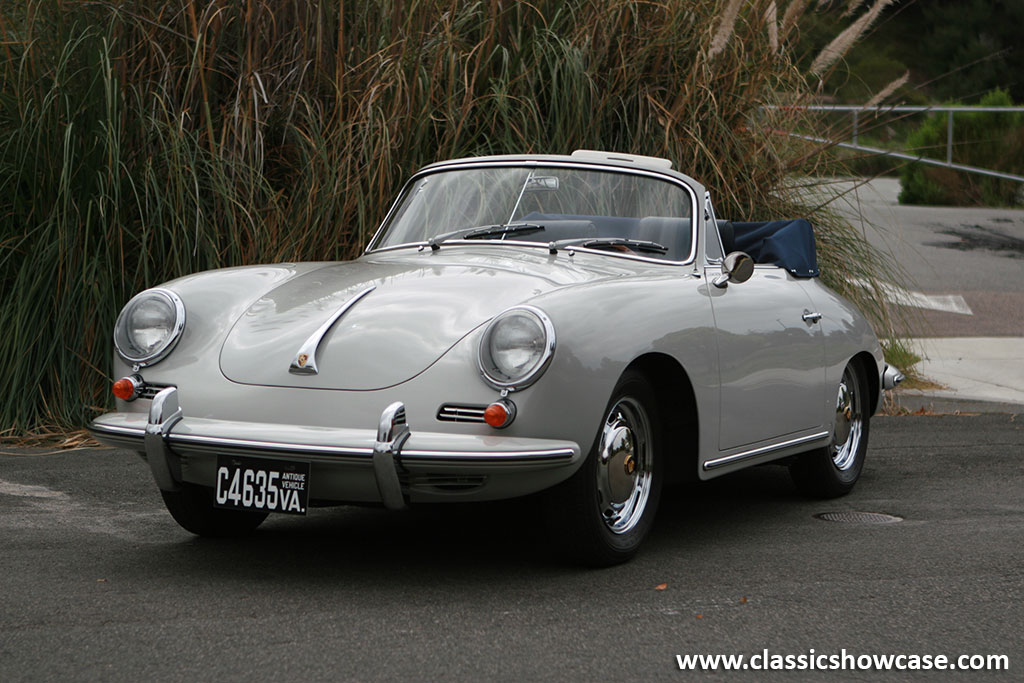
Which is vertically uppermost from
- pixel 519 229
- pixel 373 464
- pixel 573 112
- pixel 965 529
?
pixel 573 112

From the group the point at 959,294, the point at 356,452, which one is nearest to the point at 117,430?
the point at 356,452

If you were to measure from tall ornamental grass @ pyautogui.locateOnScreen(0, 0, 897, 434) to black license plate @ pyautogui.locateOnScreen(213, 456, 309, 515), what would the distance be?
3198mm

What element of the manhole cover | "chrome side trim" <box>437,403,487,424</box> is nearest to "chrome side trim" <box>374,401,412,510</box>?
"chrome side trim" <box>437,403,487,424</box>

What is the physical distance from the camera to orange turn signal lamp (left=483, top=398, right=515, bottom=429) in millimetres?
A: 3844

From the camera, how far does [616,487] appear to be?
4.32 meters

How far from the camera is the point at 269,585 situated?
4.03m

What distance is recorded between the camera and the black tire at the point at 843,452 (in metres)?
5.62

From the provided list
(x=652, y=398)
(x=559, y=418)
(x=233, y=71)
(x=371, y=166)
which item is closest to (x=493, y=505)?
(x=652, y=398)

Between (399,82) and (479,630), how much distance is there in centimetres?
462

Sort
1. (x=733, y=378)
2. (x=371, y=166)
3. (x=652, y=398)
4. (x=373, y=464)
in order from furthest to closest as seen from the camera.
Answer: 1. (x=371, y=166)
2. (x=733, y=378)
3. (x=652, y=398)
4. (x=373, y=464)

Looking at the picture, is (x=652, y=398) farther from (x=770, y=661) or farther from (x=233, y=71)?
(x=233, y=71)

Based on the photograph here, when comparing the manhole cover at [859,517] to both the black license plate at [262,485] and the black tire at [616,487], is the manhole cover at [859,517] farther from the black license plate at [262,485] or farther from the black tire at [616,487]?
the black license plate at [262,485]

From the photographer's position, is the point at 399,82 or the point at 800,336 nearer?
the point at 800,336

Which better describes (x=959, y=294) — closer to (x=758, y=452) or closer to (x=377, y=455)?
(x=758, y=452)
